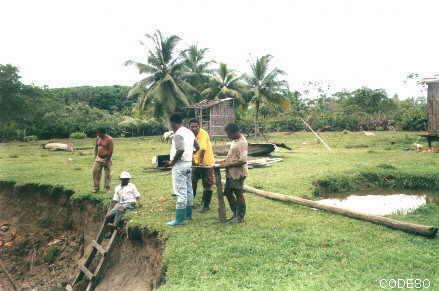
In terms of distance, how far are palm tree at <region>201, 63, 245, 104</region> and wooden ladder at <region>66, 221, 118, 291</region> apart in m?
27.1

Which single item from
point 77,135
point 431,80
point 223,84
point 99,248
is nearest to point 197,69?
point 223,84

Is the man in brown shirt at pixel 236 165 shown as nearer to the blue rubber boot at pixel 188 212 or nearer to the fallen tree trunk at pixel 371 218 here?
the blue rubber boot at pixel 188 212

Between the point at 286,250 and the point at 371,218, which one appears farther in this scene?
the point at 371,218

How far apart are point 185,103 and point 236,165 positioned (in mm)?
25176

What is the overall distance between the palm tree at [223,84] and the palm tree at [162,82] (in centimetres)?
287

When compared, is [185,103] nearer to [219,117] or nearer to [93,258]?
[219,117]

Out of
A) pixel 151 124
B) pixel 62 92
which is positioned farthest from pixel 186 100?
pixel 62 92

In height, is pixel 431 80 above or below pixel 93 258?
above

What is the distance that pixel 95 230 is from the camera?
9.34 meters

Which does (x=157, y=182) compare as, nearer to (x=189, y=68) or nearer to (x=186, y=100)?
(x=186, y=100)

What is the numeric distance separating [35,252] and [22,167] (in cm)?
629

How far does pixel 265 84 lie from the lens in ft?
113

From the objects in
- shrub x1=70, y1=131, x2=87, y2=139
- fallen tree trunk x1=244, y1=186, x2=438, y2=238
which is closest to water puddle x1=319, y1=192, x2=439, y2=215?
fallen tree trunk x1=244, y1=186, x2=438, y2=238

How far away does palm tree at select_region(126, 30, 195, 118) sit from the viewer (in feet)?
103
